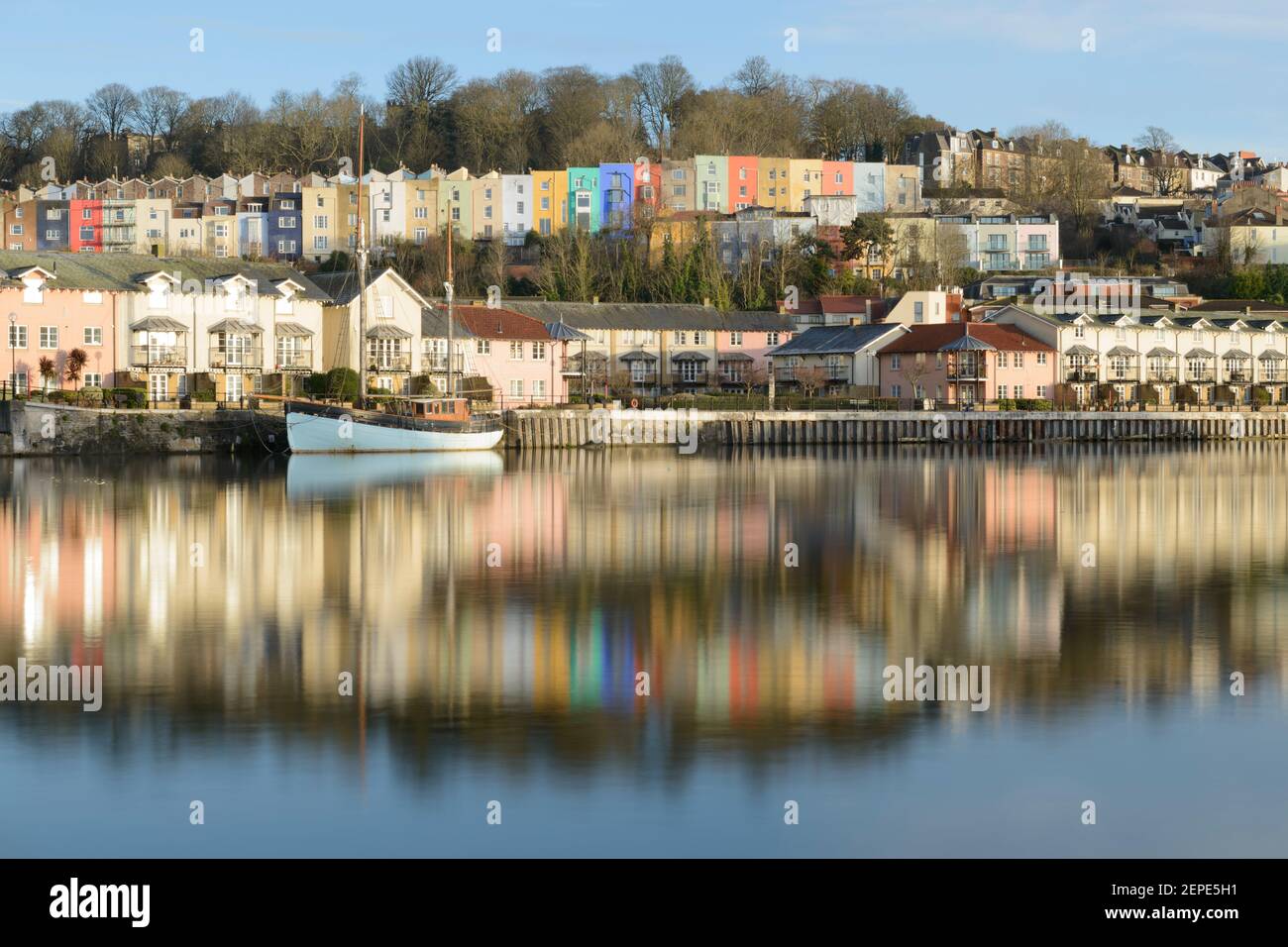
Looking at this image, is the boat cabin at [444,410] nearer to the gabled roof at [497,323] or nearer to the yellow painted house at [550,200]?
the gabled roof at [497,323]

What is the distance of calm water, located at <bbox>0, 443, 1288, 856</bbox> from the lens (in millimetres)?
12695

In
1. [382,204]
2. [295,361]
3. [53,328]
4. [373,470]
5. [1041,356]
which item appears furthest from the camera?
[382,204]

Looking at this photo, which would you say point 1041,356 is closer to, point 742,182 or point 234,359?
point 234,359

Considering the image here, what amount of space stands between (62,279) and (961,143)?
10659 cm

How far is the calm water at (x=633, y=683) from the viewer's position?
1270 centimetres

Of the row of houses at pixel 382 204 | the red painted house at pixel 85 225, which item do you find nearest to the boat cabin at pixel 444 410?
the row of houses at pixel 382 204

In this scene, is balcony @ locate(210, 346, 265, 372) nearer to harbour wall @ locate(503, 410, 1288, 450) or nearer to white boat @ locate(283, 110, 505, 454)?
white boat @ locate(283, 110, 505, 454)

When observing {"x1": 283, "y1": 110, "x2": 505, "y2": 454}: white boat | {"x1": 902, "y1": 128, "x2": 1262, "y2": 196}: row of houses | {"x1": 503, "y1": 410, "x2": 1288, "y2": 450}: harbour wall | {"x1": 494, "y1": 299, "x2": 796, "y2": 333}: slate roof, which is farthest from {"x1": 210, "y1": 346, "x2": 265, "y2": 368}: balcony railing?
{"x1": 902, "y1": 128, "x2": 1262, "y2": 196}: row of houses

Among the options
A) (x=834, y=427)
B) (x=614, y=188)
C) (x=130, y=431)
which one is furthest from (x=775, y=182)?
(x=130, y=431)

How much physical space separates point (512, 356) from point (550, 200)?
149 ft

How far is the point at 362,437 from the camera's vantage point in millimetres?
61969

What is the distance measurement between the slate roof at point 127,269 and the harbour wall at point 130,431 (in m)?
8.09

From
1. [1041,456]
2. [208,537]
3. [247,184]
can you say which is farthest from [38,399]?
[247,184]

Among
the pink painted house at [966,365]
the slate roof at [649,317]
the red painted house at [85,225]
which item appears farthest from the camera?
the red painted house at [85,225]
